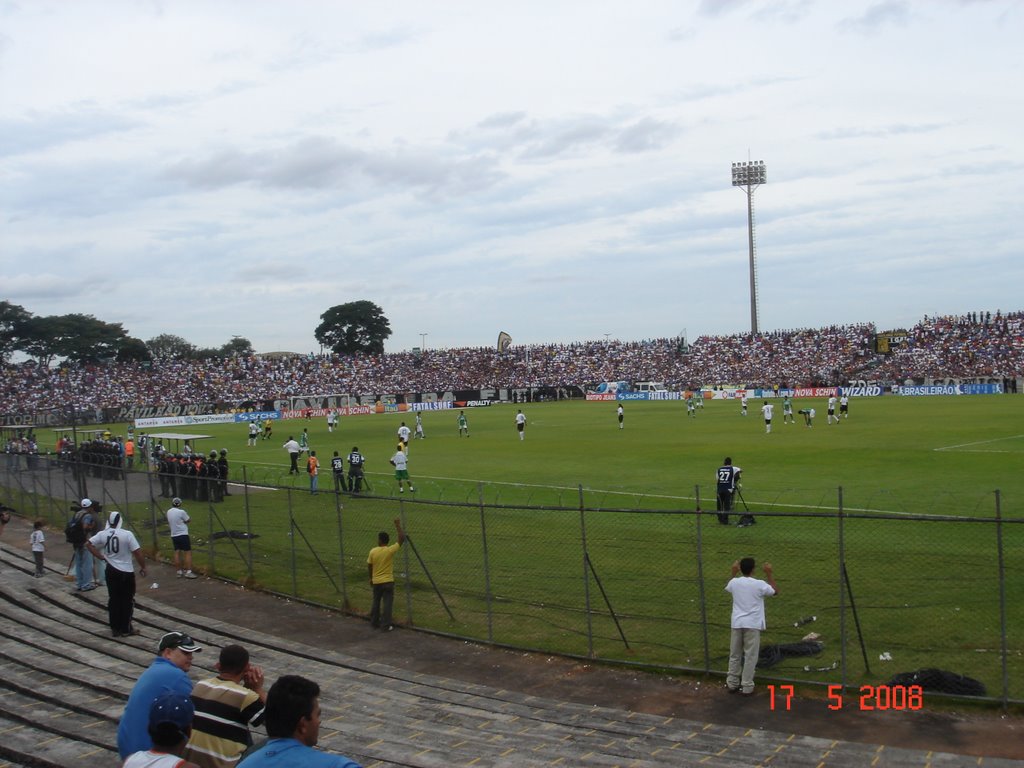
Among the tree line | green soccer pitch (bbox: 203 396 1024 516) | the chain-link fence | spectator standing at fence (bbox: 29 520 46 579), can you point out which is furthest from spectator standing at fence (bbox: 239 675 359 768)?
the tree line

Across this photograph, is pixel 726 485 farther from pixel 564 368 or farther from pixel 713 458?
pixel 564 368

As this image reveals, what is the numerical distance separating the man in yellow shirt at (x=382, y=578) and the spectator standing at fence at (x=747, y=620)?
5244 millimetres

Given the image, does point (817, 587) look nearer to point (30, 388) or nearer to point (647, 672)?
point (647, 672)

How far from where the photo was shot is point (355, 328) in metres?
160

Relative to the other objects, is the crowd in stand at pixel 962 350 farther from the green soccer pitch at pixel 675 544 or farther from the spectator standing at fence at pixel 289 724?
the spectator standing at fence at pixel 289 724

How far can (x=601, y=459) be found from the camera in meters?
35.8

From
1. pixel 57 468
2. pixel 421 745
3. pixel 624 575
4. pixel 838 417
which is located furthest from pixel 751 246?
pixel 421 745

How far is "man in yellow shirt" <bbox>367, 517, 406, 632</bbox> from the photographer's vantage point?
13570 mm

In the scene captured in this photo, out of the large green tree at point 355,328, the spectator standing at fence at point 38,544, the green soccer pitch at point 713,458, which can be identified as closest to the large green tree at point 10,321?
the large green tree at point 355,328

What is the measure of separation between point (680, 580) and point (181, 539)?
31.6ft

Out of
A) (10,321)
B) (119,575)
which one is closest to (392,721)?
(119,575)

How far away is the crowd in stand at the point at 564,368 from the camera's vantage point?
281 feet

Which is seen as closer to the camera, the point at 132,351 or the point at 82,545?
the point at 82,545
